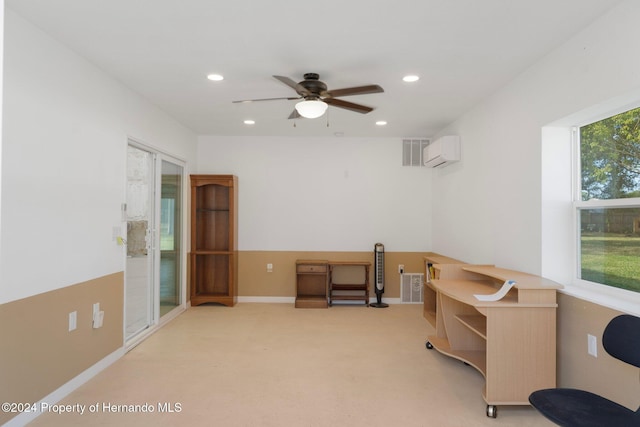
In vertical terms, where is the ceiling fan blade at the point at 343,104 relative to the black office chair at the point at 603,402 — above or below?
above

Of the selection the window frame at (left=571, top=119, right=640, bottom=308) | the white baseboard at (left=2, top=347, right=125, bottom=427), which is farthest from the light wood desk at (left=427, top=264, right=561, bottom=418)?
the white baseboard at (left=2, top=347, right=125, bottom=427)

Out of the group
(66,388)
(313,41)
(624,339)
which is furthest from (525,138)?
(66,388)

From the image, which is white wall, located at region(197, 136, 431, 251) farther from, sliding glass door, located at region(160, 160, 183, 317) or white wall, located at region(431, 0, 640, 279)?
white wall, located at region(431, 0, 640, 279)

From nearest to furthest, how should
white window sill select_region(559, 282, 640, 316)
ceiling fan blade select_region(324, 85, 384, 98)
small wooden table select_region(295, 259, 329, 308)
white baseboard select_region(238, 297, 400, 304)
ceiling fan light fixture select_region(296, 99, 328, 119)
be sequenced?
white window sill select_region(559, 282, 640, 316) < ceiling fan blade select_region(324, 85, 384, 98) < ceiling fan light fixture select_region(296, 99, 328, 119) < small wooden table select_region(295, 259, 329, 308) < white baseboard select_region(238, 297, 400, 304)

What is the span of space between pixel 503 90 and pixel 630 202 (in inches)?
66.3

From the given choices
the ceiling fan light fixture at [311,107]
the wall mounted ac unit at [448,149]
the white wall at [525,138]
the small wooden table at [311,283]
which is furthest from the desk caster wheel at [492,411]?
the small wooden table at [311,283]

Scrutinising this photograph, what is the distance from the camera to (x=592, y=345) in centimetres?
256

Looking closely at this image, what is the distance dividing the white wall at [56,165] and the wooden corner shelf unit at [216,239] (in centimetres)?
213

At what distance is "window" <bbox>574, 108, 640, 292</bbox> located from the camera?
97.7 inches

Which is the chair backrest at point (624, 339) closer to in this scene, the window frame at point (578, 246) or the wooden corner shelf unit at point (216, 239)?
the window frame at point (578, 246)

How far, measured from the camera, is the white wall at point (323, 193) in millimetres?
6074

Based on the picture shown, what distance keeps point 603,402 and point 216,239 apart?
16.7 feet


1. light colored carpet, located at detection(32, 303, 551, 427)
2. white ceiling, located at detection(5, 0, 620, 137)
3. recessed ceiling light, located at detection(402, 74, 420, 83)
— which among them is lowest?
light colored carpet, located at detection(32, 303, 551, 427)

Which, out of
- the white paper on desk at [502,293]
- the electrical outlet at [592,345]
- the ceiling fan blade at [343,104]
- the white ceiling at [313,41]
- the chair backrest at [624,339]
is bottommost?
the electrical outlet at [592,345]
